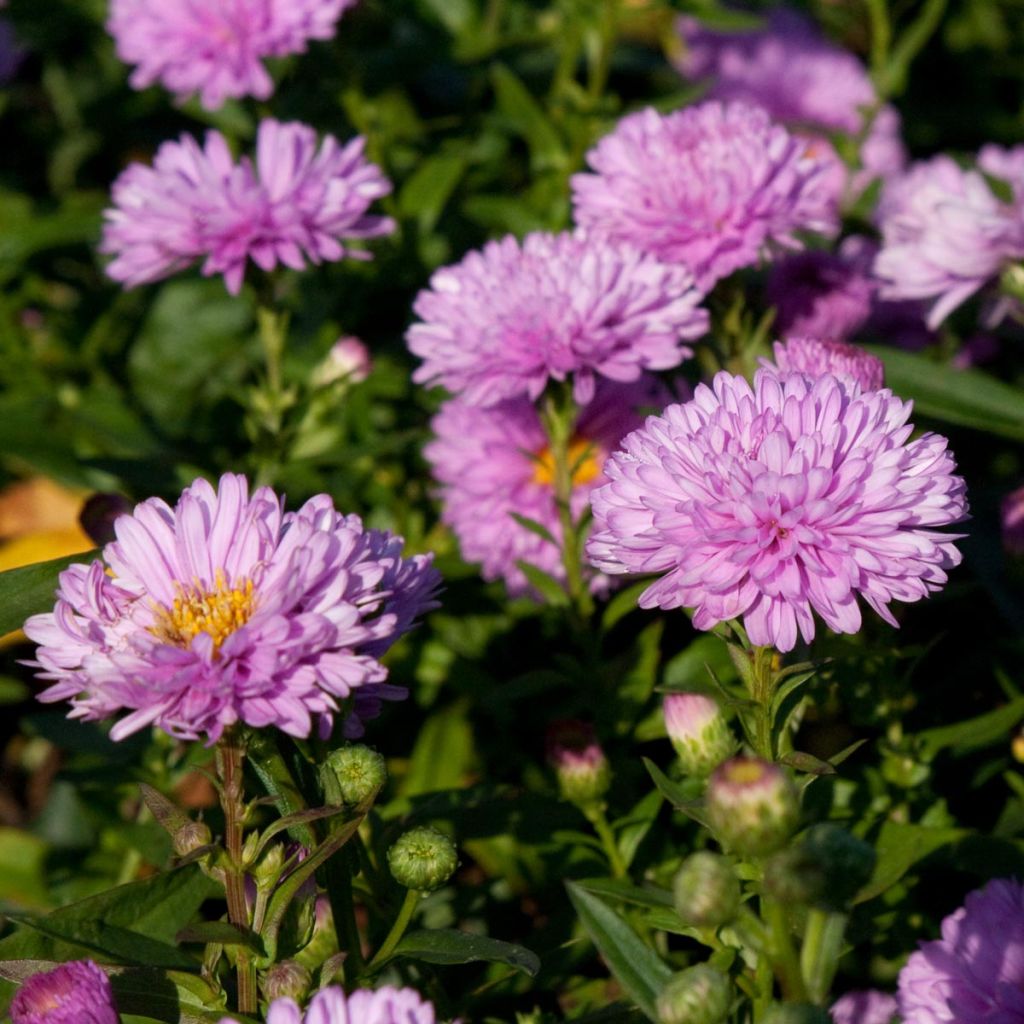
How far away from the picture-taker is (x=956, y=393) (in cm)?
230

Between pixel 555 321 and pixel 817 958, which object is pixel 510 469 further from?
pixel 817 958

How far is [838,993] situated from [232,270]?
1.33 metres

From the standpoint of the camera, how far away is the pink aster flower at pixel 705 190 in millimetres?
1991

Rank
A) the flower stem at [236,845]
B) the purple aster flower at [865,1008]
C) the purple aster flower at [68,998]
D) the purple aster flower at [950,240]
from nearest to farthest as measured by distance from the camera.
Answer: the purple aster flower at [68,998] → the flower stem at [236,845] → the purple aster flower at [865,1008] → the purple aster flower at [950,240]

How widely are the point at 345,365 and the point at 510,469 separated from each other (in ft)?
1.37

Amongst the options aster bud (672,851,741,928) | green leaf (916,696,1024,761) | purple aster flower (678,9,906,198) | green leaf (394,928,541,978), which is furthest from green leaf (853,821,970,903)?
purple aster flower (678,9,906,198)

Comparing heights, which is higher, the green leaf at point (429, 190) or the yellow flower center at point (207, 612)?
the yellow flower center at point (207, 612)

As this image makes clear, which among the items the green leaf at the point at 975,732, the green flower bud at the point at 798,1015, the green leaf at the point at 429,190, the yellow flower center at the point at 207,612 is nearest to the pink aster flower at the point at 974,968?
the green leaf at the point at 975,732

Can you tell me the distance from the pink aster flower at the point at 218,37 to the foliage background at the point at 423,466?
31cm

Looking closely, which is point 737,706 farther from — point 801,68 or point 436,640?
point 801,68

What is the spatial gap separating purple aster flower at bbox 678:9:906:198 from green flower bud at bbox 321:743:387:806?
2.31 m

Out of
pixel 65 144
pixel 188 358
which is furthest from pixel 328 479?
pixel 65 144

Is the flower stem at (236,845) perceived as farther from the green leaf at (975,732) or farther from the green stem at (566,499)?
the green leaf at (975,732)

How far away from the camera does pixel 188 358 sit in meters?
3.05
